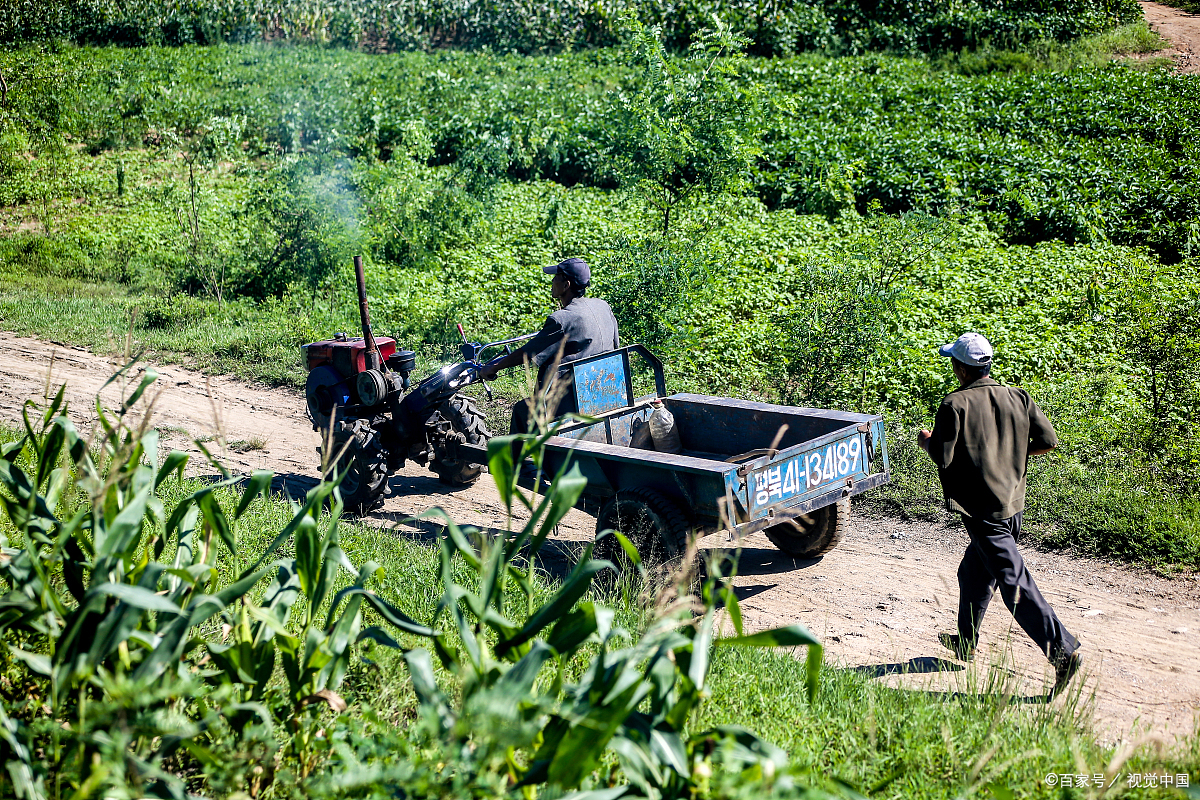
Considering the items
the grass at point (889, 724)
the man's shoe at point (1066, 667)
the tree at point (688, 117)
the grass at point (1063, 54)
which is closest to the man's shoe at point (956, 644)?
the grass at point (889, 724)

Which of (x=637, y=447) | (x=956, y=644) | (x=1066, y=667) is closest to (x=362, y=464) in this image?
(x=637, y=447)

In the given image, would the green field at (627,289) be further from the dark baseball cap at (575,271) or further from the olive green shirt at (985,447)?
the dark baseball cap at (575,271)

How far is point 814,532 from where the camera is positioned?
20.1 feet

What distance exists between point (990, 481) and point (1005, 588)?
55 cm

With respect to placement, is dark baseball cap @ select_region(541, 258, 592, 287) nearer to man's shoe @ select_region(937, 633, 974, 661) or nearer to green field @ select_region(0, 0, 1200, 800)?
green field @ select_region(0, 0, 1200, 800)

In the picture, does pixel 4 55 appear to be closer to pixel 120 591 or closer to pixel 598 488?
pixel 598 488

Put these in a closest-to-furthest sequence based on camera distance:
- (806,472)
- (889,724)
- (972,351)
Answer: (889,724) < (972,351) < (806,472)

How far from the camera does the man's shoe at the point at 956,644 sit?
4751 millimetres

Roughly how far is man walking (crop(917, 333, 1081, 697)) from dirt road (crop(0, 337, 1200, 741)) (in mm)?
218

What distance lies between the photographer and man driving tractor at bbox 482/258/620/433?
20.0ft

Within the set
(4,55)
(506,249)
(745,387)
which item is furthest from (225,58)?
(745,387)

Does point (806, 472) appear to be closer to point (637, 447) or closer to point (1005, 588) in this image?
point (1005, 588)

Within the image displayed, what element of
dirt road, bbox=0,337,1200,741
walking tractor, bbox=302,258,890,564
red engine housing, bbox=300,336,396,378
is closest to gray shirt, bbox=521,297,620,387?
walking tractor, bbox=302,258,890,564

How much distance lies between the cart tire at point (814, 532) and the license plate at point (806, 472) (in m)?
0.53
